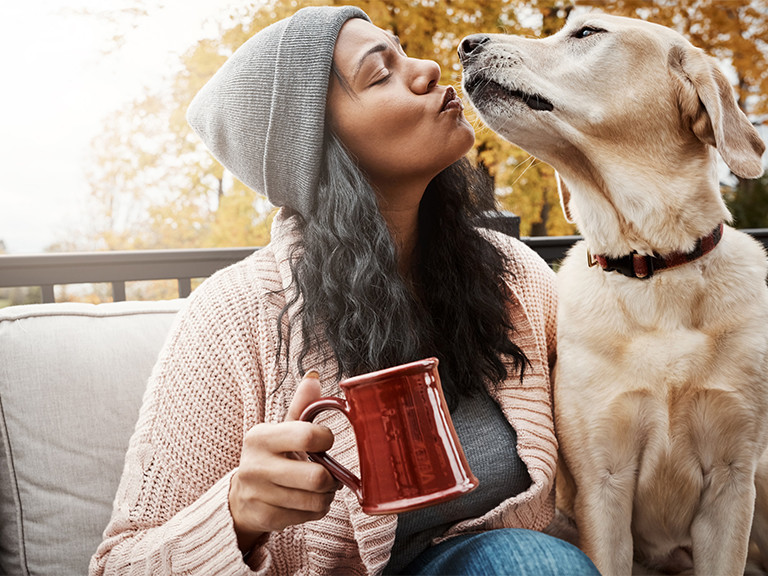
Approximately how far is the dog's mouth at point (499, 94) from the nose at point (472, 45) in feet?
0.17

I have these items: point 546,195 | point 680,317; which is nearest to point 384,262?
point 680,317

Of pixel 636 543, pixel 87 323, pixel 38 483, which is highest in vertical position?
pixel 87 323

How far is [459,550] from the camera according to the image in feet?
3.72

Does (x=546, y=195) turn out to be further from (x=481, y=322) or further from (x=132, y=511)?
(x=132, y=511)

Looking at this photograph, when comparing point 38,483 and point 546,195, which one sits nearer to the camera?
point 38,483

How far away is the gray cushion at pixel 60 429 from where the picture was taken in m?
1.36

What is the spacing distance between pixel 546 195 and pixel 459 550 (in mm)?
3615

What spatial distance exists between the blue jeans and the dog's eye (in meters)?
0.98

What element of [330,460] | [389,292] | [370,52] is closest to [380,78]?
[370,52]

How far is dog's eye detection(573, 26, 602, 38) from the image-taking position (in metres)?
1.42

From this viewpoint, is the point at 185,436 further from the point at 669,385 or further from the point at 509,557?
the point at 669,385

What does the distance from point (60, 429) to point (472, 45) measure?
112cm

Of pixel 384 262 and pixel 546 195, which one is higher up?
pixel 384 262

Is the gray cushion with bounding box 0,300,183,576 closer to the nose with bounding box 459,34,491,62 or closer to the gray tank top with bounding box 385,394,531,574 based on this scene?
the gray tank top with bounding box 385,394,531,574
